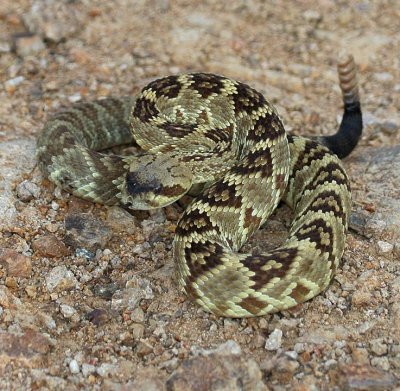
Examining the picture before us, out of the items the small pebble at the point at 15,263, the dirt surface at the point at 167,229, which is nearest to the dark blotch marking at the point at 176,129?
the dirt surface at the point at 167,229

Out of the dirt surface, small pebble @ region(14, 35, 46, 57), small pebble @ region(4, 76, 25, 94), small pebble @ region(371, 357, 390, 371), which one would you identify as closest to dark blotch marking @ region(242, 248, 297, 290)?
the dirt surface

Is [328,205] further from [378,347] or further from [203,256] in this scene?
[378,347]

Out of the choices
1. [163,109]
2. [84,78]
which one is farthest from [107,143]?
[84,78]

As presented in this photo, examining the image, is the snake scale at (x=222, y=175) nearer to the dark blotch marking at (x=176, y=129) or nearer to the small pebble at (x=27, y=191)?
the dark blotch marking at (x=176, y=129)

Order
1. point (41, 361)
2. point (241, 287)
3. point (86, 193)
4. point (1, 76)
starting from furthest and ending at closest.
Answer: point (1, 76)
point (86, 193)
point (241, 287)
point (41, 361)

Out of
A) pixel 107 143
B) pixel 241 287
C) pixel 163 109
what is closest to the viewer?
pixel 241 287

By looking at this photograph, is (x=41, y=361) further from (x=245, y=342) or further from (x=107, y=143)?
(x=107, y=143)

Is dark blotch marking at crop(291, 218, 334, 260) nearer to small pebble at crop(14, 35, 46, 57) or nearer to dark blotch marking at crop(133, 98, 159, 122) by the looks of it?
dark blotch marking at crop(133, 98, 159, 122)
